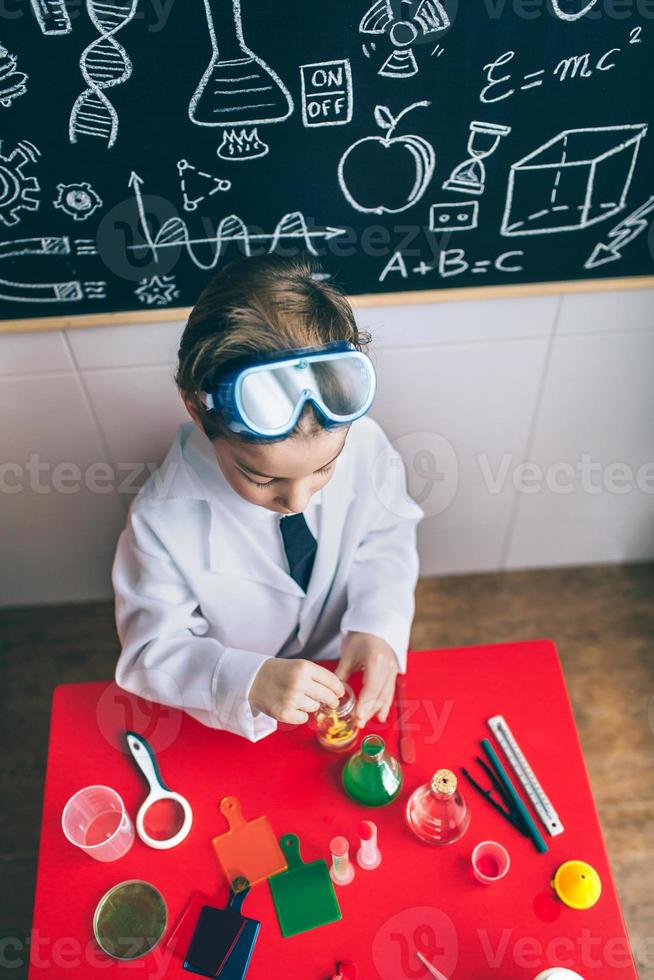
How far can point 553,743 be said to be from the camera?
3.61 feet

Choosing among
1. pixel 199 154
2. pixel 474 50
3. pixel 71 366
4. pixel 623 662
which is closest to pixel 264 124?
pixel 199 154

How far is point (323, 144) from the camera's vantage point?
45.1 inches

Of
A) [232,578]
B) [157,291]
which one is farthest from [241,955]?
[157,291]

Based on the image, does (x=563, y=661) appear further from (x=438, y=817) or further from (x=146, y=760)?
(x=146, y=760)

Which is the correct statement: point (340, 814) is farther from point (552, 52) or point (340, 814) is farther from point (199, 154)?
point (552, 52)

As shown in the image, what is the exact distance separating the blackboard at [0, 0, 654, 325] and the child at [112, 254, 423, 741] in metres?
0.20

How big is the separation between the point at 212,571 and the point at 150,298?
49 cm

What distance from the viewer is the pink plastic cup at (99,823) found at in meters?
1.00

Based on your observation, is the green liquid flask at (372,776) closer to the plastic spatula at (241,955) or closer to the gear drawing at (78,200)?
the plastic spatula at (241,955)

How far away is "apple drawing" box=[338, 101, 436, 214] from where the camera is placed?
3.77ft

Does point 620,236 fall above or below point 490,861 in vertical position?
above

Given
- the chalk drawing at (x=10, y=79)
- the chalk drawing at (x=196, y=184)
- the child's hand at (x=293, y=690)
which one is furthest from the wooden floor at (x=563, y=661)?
the chalk drawing at (x=10, y=79)

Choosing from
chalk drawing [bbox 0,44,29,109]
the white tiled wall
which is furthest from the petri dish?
chalk drawing [bbox 0,44,29,109]

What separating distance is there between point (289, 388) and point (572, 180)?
70 cm
